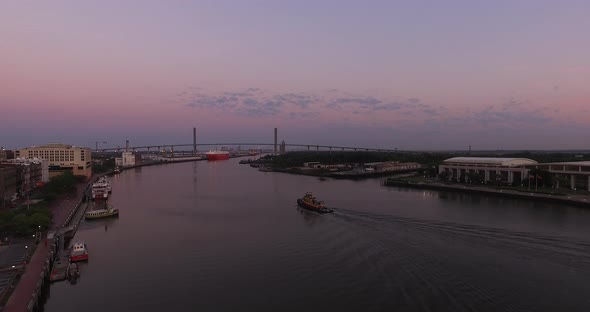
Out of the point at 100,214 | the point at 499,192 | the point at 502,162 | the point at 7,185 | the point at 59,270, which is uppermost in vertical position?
the point at 502,162

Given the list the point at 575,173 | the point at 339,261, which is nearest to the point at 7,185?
the point at 339,261

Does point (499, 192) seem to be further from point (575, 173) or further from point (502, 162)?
point (502, 162)

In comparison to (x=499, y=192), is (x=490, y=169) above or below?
above

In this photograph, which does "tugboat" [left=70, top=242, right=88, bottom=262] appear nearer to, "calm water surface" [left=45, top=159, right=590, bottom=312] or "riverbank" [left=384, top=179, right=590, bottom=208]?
"calm water surface" [left=45, top=159, right=590, bottom=312]

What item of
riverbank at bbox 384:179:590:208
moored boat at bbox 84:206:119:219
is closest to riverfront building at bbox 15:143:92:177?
moored boat at bbox 84:206:119:219

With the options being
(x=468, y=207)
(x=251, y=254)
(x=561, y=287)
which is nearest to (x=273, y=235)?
(x=251, y=254)

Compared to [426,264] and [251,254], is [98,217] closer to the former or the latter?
[251,254]
